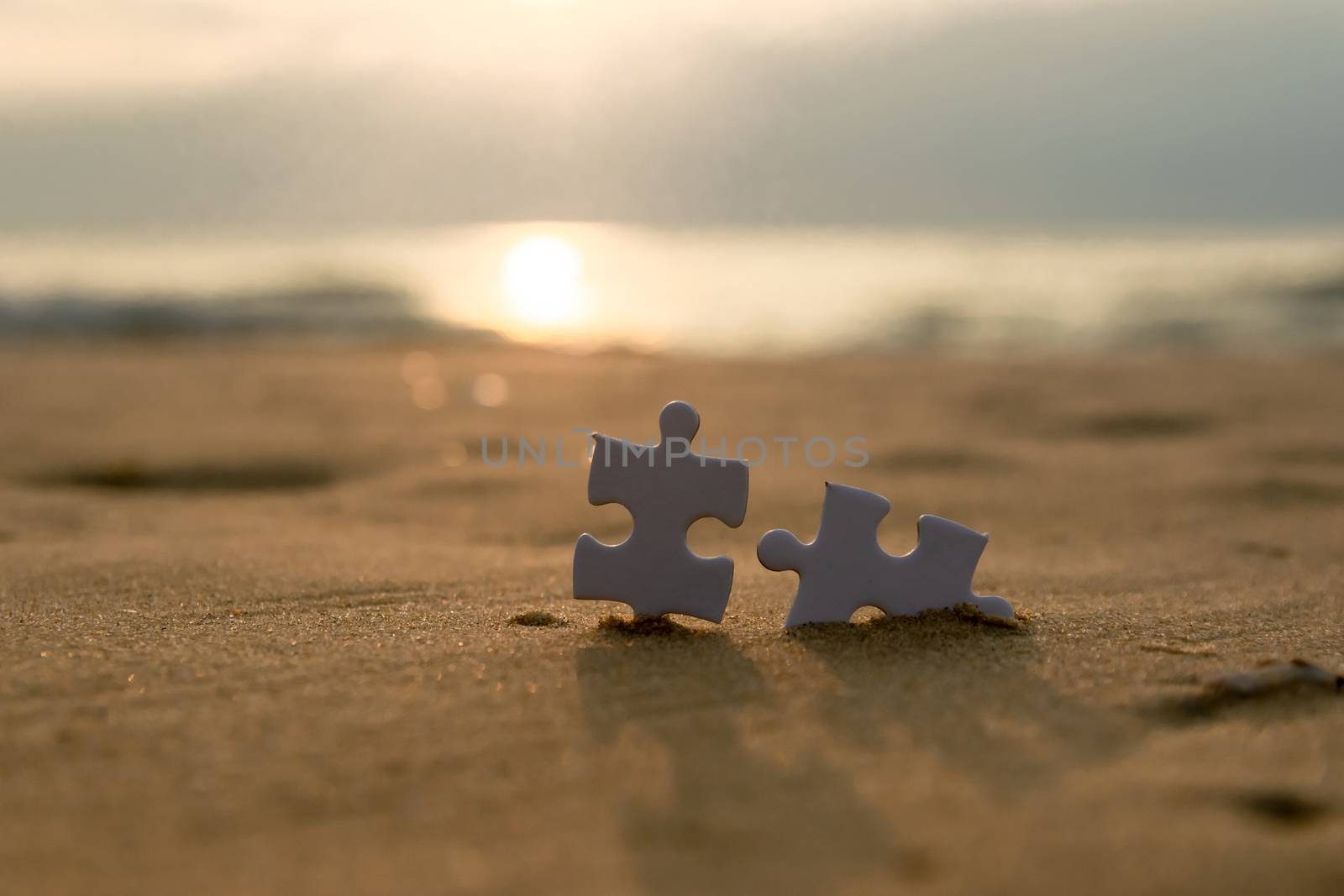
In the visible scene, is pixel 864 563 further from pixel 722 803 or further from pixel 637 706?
pixel 722 803

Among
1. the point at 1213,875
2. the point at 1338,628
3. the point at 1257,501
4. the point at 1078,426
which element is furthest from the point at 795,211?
the point at 1213,875

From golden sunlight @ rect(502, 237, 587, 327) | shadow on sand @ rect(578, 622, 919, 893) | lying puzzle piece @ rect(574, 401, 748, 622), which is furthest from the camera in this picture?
golden sunlight @ rect(502, 237, 587, 327)

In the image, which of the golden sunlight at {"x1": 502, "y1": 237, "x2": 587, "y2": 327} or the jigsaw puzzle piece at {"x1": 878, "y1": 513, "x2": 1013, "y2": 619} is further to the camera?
the golden sunlight at {"x1": 502, "y1": 237, "x2": 587, "y2": 327}

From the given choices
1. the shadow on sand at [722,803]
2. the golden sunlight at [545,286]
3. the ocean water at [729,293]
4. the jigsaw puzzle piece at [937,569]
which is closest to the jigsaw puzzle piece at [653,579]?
the shadow on sand at [722,803]

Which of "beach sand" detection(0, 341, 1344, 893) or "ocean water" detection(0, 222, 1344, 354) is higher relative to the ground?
"ocean water" detection(0, 222, 1344, 354)

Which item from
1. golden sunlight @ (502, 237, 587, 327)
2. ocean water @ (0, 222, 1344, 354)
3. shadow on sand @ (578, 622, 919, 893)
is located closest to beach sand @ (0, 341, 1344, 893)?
shadow on sand @ (578, 622, 919, 893)

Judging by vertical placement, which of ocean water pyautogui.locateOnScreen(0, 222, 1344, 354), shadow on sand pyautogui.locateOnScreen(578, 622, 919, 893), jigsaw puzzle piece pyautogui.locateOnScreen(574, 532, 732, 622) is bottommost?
shadow on sand pyautogui.locateOnScreen(578, 622, 919, 893)

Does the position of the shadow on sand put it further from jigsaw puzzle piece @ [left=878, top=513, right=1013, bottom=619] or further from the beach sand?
jigsaw puzzle piece @ [left=878, top=513, right=1013, bottom=619]
